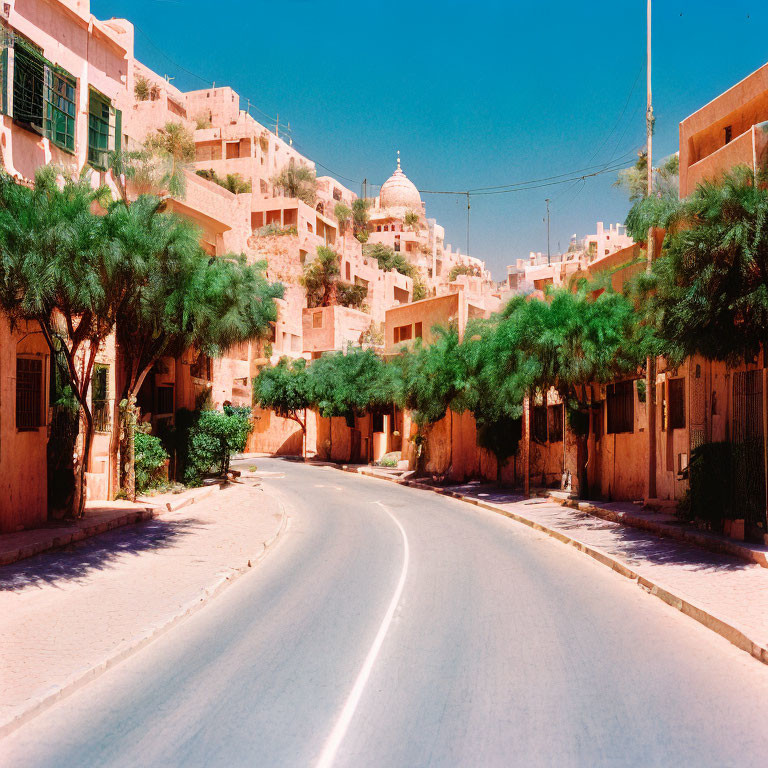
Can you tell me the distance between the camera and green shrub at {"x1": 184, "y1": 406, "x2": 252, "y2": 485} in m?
29.4

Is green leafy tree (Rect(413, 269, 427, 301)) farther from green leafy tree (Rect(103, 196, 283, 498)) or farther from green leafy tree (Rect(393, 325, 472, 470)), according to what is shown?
green leafy tree (Rect(103, 196, 283, 498))

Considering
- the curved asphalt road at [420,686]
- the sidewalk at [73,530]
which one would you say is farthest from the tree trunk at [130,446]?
the curved asphalt road at [420,686]

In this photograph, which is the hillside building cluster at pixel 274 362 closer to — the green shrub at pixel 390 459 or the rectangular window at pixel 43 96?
the rectangular window at pixel 43 96

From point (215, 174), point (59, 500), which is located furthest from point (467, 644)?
point (215, 174)

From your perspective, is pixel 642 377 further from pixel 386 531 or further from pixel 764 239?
pixel 764 239

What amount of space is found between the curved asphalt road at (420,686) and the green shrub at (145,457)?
1212 centimetres

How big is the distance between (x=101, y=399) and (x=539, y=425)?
17899 millimetres

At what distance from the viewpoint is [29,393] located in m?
16.9

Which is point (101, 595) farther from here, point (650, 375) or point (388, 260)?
point (388, 260)

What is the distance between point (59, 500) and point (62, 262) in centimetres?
751

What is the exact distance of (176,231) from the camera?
1641cm

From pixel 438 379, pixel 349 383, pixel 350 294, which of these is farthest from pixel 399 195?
pixel 438 379

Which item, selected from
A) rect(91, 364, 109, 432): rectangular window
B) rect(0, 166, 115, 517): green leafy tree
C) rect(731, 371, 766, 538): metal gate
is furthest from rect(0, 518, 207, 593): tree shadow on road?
rect(731, 371, 766, 538): metal gate

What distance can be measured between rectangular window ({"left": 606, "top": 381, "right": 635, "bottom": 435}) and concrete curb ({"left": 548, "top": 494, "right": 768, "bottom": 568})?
3.00 metres
